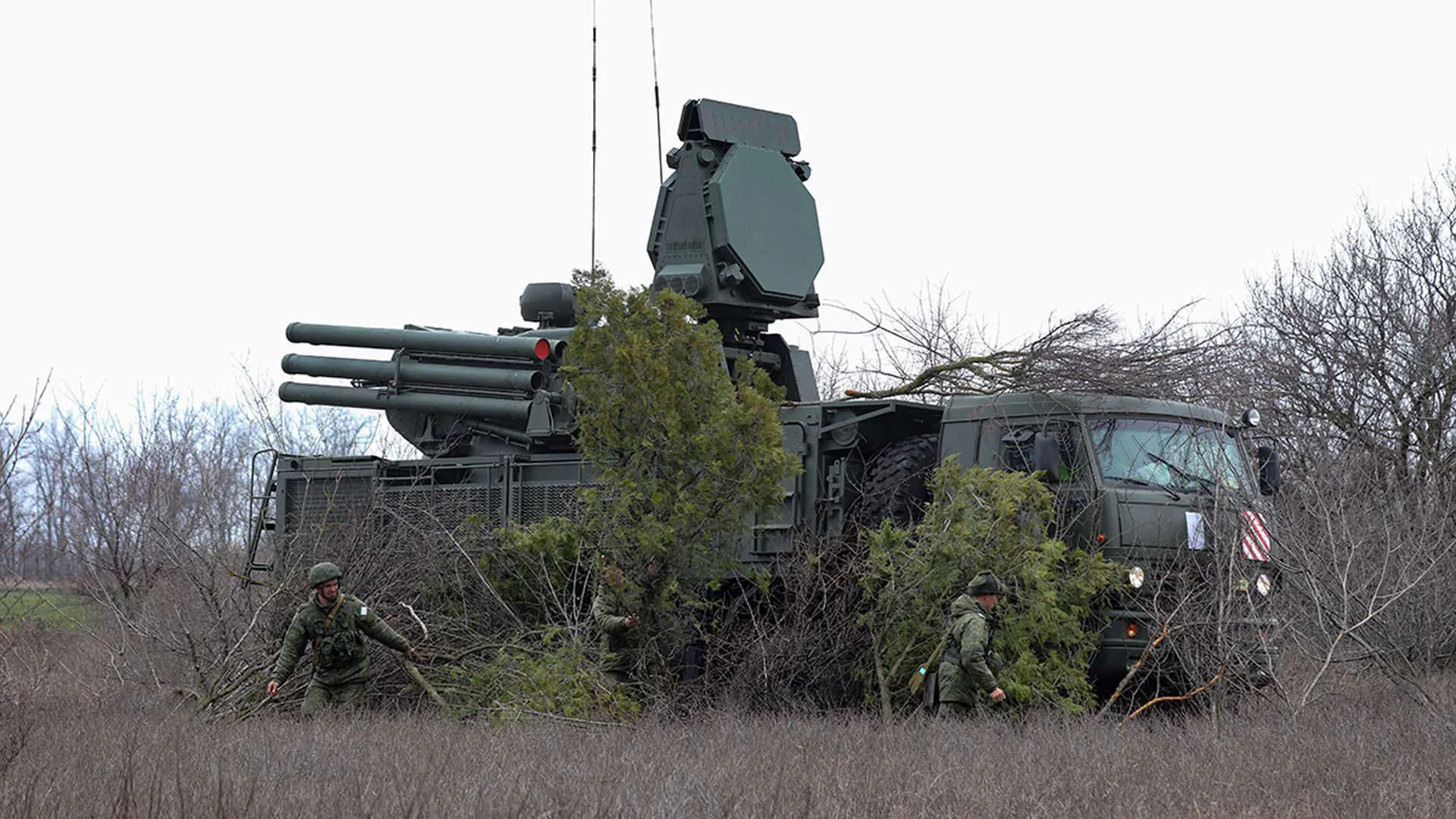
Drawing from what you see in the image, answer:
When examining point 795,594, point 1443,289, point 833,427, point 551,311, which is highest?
point 1443,289

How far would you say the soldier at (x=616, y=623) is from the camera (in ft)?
Answer: 40.5

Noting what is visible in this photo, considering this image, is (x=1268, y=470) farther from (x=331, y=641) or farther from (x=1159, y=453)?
(x=331, y=641)

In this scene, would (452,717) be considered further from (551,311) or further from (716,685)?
(551,311)

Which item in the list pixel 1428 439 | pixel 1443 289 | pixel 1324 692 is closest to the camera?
pixel 1324 692

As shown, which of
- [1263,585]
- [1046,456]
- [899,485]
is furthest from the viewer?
[899,485]

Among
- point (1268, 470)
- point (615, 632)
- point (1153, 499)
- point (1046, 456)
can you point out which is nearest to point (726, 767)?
point (615, 632)

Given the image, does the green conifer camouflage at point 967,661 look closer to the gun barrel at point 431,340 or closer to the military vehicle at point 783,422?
the military vehicle at point 783,422

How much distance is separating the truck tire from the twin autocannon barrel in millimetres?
2927

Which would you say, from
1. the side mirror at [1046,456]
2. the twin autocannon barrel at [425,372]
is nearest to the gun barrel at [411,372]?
the twin autocannon barrel at [425,372]

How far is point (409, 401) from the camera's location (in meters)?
15.5

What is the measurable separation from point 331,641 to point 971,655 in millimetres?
4535

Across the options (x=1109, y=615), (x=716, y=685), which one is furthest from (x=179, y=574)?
(x=1109, y=615)

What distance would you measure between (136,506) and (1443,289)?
18.9 meters

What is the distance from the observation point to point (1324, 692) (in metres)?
12.2
